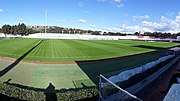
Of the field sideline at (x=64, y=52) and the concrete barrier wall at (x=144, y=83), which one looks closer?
the concrete barrier wall at (x=144, y=83)

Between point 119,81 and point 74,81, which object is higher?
point 119,81

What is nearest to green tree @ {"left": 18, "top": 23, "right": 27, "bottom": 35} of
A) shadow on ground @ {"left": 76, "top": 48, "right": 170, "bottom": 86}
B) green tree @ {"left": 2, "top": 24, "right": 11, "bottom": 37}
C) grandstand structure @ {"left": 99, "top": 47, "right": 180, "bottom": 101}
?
green tree @ {"left": 2, "top": 24, "right": 11, "bottom": 37}

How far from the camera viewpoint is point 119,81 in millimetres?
9461

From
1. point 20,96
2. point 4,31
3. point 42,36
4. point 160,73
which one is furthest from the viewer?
point 4,31

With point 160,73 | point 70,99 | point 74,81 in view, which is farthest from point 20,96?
point 160,73

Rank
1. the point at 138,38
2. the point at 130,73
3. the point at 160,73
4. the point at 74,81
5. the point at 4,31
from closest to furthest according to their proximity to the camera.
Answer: the point at 130,73, the point at 74,81, the point at 160,73, the point at 138,38, the point at 4,31

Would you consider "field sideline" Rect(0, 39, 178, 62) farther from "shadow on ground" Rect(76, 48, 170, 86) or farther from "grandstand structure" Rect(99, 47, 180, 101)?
"grandstand structure" Rect(99, 47, 180, 101)

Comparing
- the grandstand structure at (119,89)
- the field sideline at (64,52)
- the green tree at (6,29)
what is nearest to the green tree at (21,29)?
the green tree at (6,29)

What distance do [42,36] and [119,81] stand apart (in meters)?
80.4

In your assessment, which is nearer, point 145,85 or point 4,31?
point 145,85

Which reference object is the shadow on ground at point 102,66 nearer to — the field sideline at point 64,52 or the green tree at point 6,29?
the field sideline at point 64,52

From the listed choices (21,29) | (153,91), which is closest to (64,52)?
(153,91)

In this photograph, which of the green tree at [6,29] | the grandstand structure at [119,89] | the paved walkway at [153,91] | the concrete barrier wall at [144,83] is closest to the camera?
the grandstand structure at [119,89]

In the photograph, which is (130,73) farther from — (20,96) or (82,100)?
(20,96)
